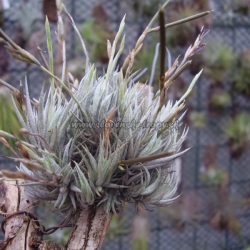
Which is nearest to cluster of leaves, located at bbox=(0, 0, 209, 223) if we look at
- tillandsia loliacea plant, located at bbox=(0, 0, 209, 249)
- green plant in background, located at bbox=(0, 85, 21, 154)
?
tillandsia loliacea plant, located at bbox=(0, 0, 209, 249)

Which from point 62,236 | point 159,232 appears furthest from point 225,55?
point 62,236

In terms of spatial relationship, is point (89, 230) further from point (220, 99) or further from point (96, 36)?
point (220, 99)

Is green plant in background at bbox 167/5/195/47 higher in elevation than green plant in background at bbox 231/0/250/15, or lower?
lower

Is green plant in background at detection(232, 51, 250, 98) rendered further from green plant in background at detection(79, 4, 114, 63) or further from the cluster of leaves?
the cluster of leaves

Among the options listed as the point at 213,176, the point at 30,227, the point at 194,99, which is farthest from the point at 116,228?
the point at 30,227

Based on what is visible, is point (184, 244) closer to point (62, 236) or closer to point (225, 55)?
point (62, 236)

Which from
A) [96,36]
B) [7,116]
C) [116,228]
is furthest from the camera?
[116,228]

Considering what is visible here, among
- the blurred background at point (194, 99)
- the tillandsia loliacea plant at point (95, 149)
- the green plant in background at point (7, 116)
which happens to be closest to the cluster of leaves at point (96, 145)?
the tillandsia loliacea plant at point (95, 149)
